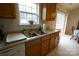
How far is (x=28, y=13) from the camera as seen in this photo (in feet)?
9.56

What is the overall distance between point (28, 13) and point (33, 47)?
1.31 meters

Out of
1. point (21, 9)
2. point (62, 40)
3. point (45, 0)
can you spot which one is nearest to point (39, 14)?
point (21, 9)

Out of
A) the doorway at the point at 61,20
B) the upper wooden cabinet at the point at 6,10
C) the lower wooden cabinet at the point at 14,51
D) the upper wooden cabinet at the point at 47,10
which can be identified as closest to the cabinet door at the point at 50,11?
the upper wooden cabinet at the point at 47,10

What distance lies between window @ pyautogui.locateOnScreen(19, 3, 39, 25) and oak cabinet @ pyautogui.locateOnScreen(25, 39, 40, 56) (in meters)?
0.81

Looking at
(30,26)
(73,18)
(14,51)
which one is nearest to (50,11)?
(73,18)

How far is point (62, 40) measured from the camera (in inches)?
171

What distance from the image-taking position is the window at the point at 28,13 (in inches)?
103

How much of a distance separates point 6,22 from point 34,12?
129 cm

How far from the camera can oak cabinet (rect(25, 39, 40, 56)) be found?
6.32ft

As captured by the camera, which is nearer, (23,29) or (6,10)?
(6,10)

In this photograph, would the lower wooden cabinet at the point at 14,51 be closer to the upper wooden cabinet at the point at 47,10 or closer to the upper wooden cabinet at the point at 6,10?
the upper wooden cabinet at the point at 6,10

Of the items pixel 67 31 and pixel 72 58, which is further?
pixel 67 31

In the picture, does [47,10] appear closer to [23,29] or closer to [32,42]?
[23,29]

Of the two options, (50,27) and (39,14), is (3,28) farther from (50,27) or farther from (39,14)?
(50,27)
